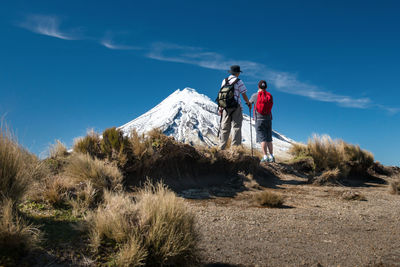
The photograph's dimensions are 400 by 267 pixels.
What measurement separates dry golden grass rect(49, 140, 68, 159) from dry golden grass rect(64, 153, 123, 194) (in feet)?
3.60

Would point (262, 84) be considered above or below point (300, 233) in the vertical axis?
above

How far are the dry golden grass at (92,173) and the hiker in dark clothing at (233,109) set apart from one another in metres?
3.74

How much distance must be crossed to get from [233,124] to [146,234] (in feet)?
19.6

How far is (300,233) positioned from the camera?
3662 millimetres

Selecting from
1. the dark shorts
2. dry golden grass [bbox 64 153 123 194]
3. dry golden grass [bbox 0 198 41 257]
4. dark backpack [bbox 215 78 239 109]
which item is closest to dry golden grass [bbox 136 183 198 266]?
dry golden grass [bbox 0 198 41 257]

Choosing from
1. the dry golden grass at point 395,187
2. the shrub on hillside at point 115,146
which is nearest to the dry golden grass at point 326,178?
the dry golden grass at point 395,187

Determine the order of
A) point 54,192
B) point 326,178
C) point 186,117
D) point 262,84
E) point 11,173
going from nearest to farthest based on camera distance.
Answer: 1. point 11,173
2. point 54,192
3. point 262,84
4. point 326,178
5. point 186,117

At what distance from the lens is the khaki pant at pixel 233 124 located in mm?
7977

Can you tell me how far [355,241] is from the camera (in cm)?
349

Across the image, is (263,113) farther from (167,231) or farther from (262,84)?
(167,231)

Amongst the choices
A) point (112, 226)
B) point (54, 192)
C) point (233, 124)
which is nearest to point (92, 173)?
point (54, 192)

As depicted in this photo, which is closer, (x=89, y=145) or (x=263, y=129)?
(x=89, y=145)

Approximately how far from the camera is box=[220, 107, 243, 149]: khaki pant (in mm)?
7977

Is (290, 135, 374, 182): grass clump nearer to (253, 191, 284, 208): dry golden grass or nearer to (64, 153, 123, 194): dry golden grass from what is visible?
(253, 191, 284, 208): dry golden grass
